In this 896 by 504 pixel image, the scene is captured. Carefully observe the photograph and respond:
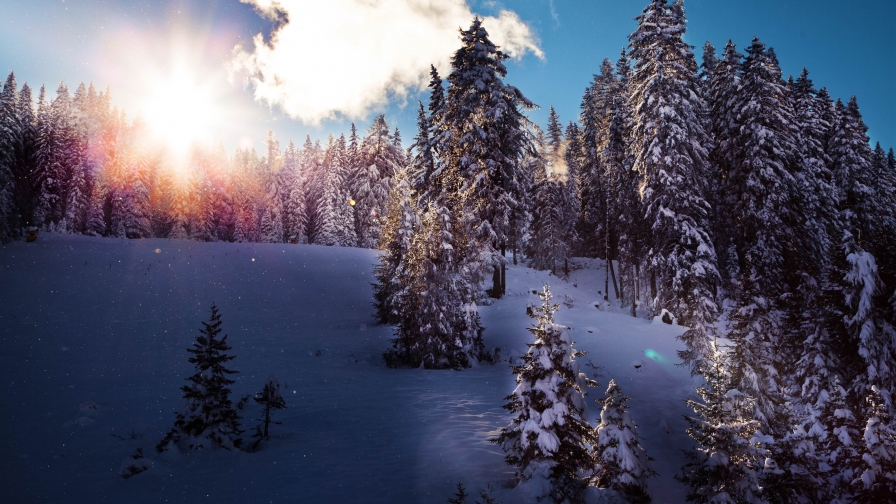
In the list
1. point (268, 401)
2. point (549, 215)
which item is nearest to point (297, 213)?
point (549, 215)

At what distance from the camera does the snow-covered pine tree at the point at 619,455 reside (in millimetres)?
7000

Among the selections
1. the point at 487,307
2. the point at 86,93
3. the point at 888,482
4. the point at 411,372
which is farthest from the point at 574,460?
the point at 86,93

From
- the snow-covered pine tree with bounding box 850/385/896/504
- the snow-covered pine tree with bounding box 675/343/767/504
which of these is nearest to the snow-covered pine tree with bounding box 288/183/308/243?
the snow-covered pine tree with bounding box 675/343/767/504

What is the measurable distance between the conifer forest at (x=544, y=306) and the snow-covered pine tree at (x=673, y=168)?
122 mm

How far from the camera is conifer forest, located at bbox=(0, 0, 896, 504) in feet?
24.7

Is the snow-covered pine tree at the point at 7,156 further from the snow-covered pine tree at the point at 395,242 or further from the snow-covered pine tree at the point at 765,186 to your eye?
the snow-covered pine tree at the point at 765,186

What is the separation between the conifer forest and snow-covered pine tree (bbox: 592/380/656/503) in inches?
1.4

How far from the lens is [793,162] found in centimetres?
2564

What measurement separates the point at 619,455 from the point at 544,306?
8.61ft

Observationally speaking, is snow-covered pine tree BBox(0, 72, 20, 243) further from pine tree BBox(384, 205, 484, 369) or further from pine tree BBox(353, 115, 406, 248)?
pine tree BBox(384, 205, 484, 369)

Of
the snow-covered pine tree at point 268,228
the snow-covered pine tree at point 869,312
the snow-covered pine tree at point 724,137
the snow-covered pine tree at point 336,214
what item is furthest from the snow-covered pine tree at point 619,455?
the snow-covered pine tree at point 268,228

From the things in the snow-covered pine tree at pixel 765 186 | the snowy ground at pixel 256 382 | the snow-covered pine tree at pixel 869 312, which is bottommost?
the snowy ground at pixel 256 382

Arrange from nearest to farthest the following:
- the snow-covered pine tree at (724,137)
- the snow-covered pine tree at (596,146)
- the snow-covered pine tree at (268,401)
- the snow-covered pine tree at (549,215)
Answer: the snow-covered pine tree at (268,401)
the snow-covered pine tree at (724,137)
the snow-covered pine tree at (596,146)
the snow-covered pine tree at (549,215)

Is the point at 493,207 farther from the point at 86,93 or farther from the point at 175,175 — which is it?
the point at 86,93
